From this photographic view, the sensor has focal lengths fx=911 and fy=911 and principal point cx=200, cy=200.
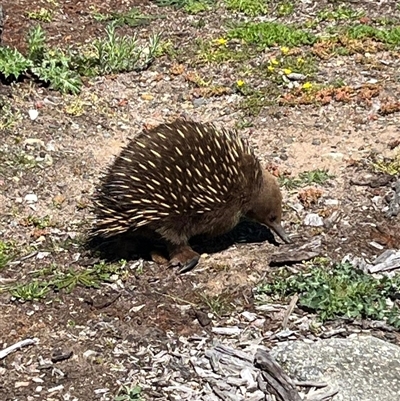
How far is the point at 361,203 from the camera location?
742cm

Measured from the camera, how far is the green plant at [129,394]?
538cm

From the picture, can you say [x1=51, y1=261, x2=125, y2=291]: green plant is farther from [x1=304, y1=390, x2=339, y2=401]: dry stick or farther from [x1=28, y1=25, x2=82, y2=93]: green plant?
[x1=28, y1=25, x2=82, y2=93]: green plant

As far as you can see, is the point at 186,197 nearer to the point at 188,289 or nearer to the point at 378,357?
the point at 188,289

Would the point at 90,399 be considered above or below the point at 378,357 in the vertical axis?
below

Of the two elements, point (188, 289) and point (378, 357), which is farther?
point (188, 289)

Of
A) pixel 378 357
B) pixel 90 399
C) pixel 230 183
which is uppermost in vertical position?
pixel 230 183

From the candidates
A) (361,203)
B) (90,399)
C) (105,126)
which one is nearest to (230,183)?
(361,203)

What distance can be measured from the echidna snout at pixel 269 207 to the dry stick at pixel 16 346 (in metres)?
1.96

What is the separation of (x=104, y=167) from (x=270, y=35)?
10.2 feet

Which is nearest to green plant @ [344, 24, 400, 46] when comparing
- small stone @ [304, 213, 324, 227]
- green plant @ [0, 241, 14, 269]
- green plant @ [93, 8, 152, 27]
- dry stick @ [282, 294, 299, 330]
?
green plant @ [93, 8, 152, 27]

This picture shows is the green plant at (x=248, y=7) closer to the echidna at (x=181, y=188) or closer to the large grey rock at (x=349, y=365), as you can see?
the echidna at (x=181, y=188)

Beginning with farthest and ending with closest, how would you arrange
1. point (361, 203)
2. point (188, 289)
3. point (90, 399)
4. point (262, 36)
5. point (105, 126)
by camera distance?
1. point (262, 36)
2. point (105, 126)
3. point (361, 203)
4. point (188, 289)
5. point (90, 399)

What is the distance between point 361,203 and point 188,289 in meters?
1.78

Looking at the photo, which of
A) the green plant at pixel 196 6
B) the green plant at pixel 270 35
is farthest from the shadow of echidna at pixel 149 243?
the green plant at pixel 196 6
